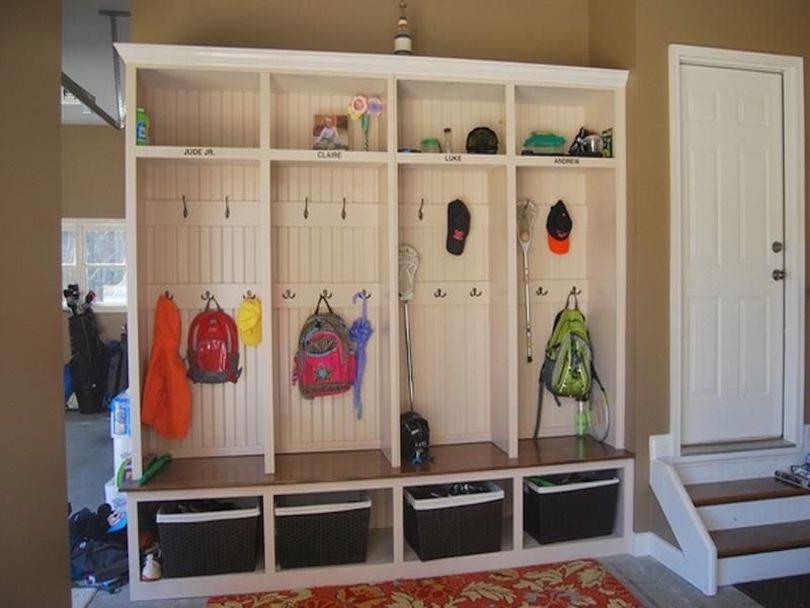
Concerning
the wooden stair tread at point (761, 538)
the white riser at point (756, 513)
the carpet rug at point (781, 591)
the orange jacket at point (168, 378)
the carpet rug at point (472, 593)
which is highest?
the orange jacket at point (168, 378)

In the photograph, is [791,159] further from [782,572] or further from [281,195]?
[281,195]

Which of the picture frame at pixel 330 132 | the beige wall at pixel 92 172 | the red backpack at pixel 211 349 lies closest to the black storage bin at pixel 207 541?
the red backpack at pixel 211 349

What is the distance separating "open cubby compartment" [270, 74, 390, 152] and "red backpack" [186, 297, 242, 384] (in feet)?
3.32

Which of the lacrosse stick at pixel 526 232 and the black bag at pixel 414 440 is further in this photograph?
the lacrosse stick at pixel 526 232

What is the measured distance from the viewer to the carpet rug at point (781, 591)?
8.86ft

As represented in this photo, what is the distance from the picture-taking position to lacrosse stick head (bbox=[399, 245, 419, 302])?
3367 millimetres

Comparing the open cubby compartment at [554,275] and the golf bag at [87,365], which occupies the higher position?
the open cubby compartment at [554,275]

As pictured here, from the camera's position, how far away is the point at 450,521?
298 cm

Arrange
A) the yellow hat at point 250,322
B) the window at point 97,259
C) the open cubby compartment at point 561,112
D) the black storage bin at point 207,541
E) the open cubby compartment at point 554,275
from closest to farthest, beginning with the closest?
the black storage bin at point 207,541 < the yellow hat at point 250,322 < the open cubby compartment at point 561,112 < the open cubby compartment at point 554,275 < the window at point 97,259

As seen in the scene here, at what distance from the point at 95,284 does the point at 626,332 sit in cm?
709

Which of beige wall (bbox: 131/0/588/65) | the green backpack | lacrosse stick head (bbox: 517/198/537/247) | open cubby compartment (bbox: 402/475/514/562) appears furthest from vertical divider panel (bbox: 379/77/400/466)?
the green backpack

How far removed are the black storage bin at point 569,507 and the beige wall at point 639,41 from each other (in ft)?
0.56

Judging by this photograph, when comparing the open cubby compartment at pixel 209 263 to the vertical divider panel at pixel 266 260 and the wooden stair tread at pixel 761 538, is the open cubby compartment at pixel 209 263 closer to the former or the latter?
the vertical divider panel at pixel 266 260

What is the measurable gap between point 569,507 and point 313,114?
99.5 inches
